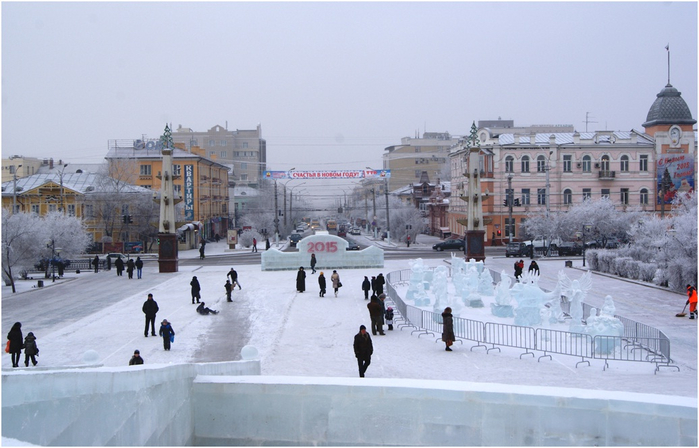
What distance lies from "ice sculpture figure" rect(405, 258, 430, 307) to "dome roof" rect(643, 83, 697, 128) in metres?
41.4

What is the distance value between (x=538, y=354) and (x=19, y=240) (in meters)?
28.0

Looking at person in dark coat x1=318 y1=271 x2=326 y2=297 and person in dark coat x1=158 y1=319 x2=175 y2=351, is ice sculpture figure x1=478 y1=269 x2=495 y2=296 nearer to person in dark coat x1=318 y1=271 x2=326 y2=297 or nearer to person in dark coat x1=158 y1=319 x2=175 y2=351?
person in dark coat x1=318 y1=271 x2=326 y2=297

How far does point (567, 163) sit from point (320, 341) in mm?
46424

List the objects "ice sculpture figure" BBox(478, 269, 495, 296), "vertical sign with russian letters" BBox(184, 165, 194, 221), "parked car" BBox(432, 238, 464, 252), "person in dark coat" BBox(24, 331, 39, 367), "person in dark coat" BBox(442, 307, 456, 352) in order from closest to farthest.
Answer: "person in dark coat" BBox(24, 331, 39, 367) < "person in dark coat" BBox(442, 307, 456, 352) < "ice sculpture figure" BBox(478, 269, 495, 296) < "parked car" BBox(432, 238, 464, 252) < "vertical sign with russian letters" BBox(184, 165, 194, 221)

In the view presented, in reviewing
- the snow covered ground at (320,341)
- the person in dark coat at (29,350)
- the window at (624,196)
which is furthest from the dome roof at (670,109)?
the person in dark coat at (29,350)

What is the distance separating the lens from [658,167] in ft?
195

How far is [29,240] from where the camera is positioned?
35.0 meters

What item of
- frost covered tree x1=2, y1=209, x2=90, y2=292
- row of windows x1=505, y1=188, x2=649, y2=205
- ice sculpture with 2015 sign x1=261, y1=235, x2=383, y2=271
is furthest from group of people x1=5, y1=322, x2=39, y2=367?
row of windows x1=505, y1=188, x2=649, y2=205

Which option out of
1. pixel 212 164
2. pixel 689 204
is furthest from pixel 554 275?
pixel 212 164

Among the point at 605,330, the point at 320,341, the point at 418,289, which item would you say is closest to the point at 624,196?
the point at 418,289

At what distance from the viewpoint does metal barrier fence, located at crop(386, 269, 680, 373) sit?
1545 cm

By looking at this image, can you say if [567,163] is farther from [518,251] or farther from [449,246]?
[518,251]

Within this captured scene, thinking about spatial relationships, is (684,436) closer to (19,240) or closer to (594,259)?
(594,259)

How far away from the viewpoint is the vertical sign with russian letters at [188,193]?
62.7 meters
